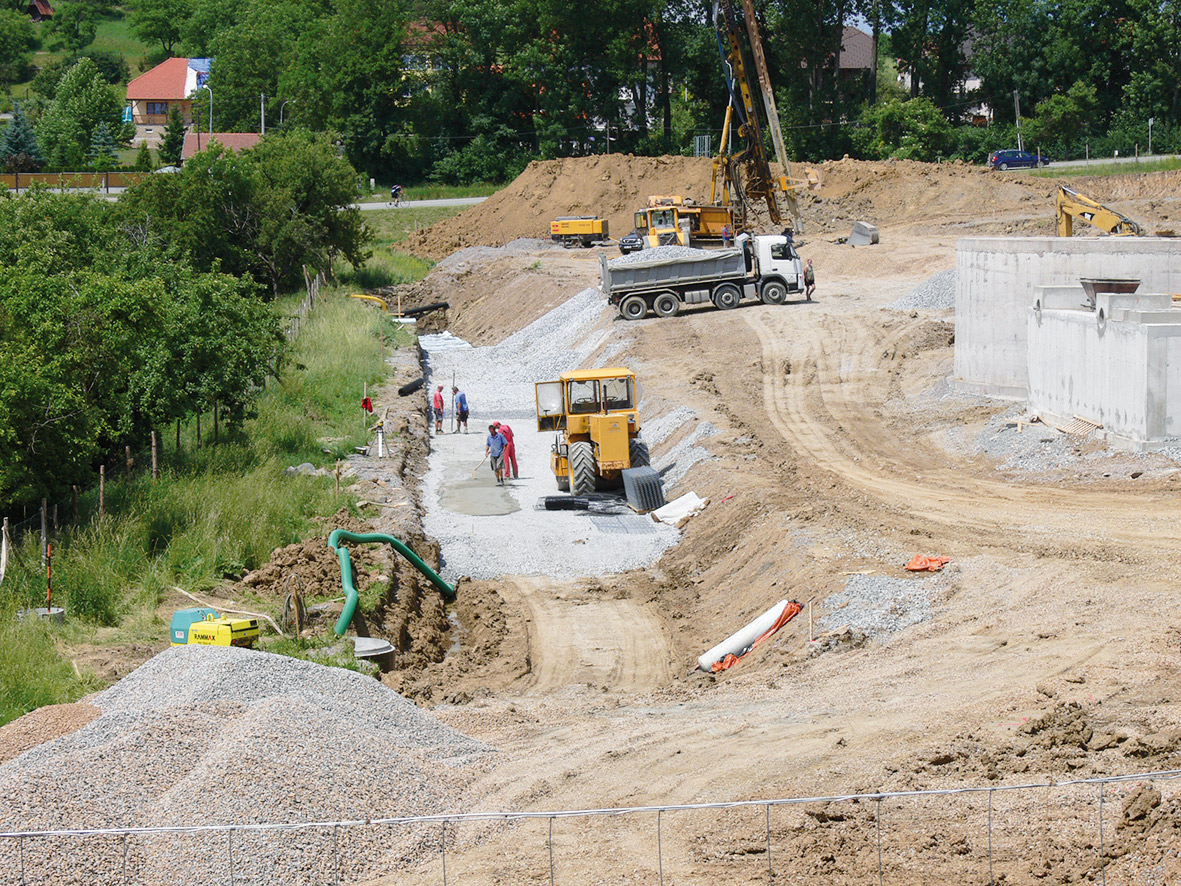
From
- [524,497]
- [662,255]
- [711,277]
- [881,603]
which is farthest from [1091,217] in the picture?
[881,603]

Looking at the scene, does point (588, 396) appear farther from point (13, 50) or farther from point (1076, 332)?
point (13, 50)

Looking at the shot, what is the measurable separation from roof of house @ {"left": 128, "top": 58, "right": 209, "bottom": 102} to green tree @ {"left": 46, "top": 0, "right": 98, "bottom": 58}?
20.7 metres

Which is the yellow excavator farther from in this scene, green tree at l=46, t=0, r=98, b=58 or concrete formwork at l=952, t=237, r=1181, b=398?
green tree at l=46, t=0, r=98, b=58

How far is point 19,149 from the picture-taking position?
8244 cm

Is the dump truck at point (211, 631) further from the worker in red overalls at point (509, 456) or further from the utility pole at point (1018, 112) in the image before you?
the utility pole at point (1018, 112)

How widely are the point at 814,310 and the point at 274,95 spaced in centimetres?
7116

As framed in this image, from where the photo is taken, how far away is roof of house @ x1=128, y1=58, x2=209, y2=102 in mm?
110000

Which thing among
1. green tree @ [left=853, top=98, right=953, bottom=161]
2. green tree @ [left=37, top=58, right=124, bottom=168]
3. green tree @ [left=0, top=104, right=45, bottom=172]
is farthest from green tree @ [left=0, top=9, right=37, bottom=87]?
green tree @ [left=853, top=98, right=953, bottom=161]

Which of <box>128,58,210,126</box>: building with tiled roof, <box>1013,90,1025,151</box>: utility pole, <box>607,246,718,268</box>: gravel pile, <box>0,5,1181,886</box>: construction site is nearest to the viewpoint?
<box>0,5,1181,886</box>: construction site

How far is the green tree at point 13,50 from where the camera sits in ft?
393

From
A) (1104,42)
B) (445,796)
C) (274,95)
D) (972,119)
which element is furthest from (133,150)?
(445,796)

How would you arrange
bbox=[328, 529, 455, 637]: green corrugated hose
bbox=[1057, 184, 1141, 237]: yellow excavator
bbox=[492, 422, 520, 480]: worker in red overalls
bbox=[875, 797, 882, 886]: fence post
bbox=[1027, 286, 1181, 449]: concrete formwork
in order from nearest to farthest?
bbox=[875, 797, 882, 886]: fence post, bbox=[328, 529, 455, 637]: green corrugated hose, bbox=[1027, 286, 1181, 449]: concrete formwork, bbox=[492, 422, 520, 480]: worker in red overalls, bbox=[1057, 184, 1141, 237]: yellow excavator

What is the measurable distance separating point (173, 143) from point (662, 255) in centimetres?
6490

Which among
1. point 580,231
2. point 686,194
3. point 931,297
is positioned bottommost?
point 931,297
